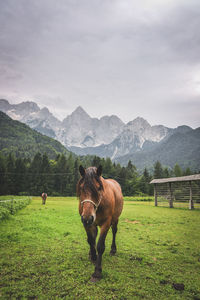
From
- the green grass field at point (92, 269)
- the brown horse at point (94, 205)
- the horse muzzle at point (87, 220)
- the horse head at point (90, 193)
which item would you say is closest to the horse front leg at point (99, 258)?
the brown horse at point (94, 205)

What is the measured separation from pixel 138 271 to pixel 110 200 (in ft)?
5.74

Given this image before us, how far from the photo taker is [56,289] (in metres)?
3.13

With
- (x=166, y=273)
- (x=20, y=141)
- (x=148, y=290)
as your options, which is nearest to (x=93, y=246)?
(x=148, y=290)

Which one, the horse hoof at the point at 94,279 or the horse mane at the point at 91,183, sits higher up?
the horse mane at the point at 91,183

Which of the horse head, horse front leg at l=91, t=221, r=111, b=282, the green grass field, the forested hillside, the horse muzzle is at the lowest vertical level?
the green grass field

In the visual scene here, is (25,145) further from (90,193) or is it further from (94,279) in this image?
(94,279)

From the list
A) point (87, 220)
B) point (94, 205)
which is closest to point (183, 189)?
point (94, 205)

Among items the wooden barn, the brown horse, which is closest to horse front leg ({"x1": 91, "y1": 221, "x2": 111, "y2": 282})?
the brown horse

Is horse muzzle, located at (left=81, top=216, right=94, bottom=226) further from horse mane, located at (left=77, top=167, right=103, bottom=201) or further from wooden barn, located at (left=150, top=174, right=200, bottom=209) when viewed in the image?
wooden barn, located at (left=150, top=174, right=200, bottom=209)

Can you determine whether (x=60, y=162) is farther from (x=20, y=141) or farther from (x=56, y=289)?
(x=20, y=141)

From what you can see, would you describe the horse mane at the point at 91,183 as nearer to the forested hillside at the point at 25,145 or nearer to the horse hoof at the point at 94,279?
the horse hoof at the point at 94,279

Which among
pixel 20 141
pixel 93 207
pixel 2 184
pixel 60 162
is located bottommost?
pixel 2 184

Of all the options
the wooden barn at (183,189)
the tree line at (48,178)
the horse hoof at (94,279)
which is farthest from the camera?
the tree line at (48,178)

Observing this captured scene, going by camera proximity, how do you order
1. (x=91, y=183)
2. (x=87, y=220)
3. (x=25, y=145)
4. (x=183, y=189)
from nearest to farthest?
(x=87, y=220)
(x=91, y=183)
(x=183, y=189)
(x=25, y=145)
